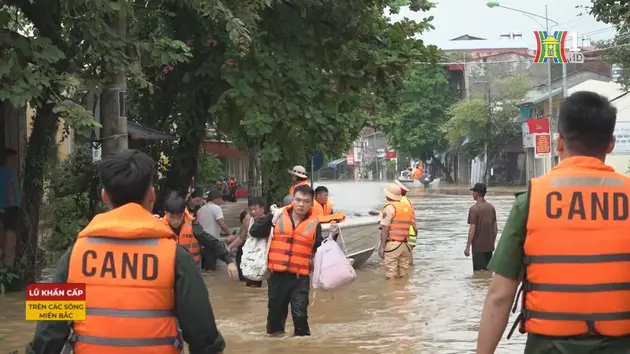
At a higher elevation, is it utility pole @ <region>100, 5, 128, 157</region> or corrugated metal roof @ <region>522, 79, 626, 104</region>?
corrugated metal roof @ <region>522, 79, 626, 104</region>

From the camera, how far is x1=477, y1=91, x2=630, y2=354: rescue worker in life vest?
3.89 m

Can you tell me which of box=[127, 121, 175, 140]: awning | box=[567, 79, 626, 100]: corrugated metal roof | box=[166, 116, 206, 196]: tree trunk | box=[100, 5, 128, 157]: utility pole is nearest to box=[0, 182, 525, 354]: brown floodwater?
box=[166, 116, 206, 196]: tree trunk

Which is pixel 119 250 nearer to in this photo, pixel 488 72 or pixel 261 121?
pixel 261 121

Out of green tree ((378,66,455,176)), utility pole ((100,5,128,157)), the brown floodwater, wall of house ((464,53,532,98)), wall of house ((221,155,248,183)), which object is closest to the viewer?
the brown floodwater

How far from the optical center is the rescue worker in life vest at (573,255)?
3.89 metres

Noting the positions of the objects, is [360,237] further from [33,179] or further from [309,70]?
[33,179]

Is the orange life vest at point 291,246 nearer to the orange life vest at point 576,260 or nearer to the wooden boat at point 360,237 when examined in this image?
the orange life vest at point 576,260

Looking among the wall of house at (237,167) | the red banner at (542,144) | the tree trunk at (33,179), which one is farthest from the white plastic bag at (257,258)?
the wall of house at (237,167)

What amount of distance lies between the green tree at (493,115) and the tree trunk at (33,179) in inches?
1968

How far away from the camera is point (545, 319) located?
3918 mm

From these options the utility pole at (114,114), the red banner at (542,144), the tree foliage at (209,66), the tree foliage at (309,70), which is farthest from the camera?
the red banner at (542,144)

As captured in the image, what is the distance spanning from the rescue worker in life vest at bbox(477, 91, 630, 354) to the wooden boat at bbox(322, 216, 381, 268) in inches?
539

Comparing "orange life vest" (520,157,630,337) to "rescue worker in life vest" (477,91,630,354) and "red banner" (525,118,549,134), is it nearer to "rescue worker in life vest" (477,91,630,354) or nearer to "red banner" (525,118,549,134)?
"rescue worker in life vest" (477,91,630,354)

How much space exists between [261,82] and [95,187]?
408 centimetres
